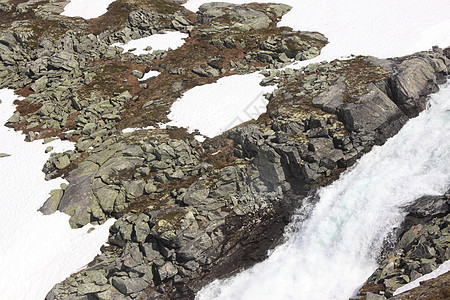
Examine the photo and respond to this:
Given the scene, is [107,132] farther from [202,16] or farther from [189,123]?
[202,16]

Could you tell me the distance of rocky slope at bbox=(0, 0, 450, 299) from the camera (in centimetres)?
2131

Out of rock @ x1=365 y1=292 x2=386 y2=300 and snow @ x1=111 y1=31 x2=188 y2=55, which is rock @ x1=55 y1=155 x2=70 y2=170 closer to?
snow @ x1=111 y1=31 x2=188 y2=55

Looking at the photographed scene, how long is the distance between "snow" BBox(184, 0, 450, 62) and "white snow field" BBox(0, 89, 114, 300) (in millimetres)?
34455

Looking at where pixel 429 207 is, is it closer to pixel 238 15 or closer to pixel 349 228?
pixel 349 228

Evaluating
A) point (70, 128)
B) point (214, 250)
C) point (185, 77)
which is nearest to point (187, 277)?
point (214, 250)

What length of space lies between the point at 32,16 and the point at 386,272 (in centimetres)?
6712

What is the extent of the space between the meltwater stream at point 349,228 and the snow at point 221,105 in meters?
13.0

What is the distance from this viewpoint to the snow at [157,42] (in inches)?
1938

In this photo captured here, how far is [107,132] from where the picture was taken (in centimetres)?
3366

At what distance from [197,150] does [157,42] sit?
29016mm

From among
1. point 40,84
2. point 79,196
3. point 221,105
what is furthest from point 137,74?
point 79,196

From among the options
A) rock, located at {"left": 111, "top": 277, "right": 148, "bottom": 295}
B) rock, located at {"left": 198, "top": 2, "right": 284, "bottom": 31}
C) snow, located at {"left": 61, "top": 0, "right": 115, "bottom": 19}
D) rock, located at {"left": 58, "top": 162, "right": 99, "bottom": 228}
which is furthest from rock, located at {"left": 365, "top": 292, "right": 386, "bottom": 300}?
snow, located at {"left": 61, "top": 0, "right": 115, "bottom": 19}

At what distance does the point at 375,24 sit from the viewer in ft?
142

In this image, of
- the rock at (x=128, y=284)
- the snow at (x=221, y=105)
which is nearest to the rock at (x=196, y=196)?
the rock at (x=128, y=284)
